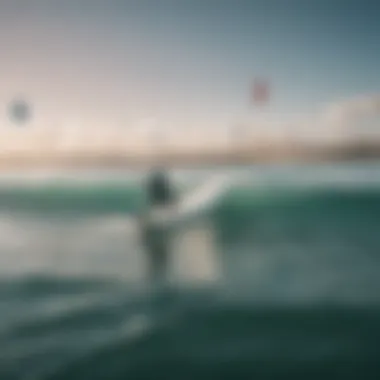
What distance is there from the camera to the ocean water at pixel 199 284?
207 cm

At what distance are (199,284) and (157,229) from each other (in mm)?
544

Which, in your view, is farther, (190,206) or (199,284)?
(190,206)

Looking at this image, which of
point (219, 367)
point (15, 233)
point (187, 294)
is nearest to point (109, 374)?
point (219, 367)

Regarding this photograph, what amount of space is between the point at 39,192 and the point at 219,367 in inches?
78.8

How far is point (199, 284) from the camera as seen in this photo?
266 cm

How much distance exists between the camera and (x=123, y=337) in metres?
2.23

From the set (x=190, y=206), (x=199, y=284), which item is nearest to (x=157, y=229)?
(x=190, y=206)

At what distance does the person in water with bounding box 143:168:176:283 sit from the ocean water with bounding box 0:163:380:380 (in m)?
0.09

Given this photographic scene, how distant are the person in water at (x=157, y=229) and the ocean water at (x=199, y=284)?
0.30 feet

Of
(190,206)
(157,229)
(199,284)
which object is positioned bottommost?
(199,284)

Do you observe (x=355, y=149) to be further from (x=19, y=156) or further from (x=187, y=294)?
(x=19, y=156)

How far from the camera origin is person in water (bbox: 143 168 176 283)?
270cm

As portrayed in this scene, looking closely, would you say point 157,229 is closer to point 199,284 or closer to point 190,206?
point 190,206

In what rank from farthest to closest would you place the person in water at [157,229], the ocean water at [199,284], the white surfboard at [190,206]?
the white surfboard at [190,206] → the person in water at [157,229] → the ocean water at [199,284]
